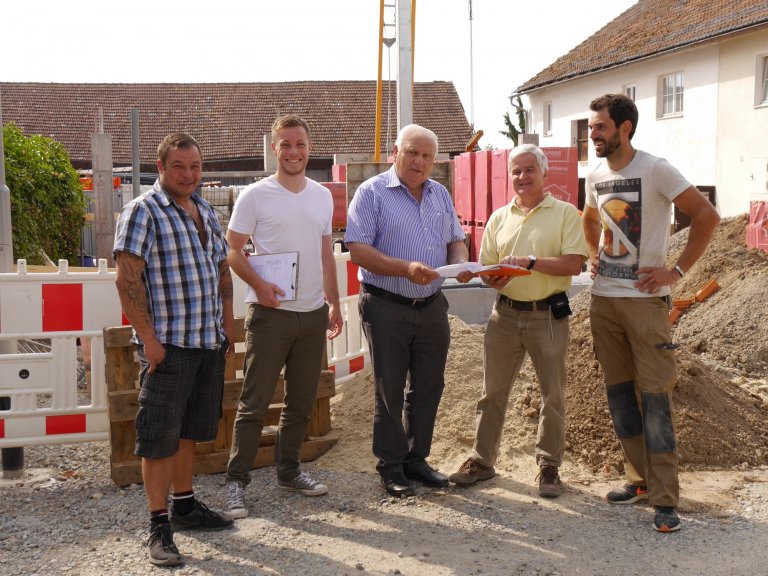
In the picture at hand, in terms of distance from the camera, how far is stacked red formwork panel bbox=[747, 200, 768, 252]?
14477mm

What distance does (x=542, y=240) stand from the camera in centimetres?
520

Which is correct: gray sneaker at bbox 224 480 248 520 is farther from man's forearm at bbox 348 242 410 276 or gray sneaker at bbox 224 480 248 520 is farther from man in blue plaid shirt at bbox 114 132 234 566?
man's forearm at bbox 348 242 410 276

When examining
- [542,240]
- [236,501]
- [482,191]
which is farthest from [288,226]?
[482,191]

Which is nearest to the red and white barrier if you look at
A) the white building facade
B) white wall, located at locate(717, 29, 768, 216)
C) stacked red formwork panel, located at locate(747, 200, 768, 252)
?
stacked red formwork panel, located at locate(747, 200, 768, 252)

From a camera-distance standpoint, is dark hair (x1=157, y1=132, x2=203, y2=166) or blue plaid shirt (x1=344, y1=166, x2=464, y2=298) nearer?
dark hair (x1=157, y1=132, x2=203, y2=166)

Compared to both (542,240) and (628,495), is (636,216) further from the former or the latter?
(628,495)

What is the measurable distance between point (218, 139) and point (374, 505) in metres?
40.9

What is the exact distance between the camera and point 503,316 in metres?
5.40

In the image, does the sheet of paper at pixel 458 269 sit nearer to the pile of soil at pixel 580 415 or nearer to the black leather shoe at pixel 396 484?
the black leather shoe at pixel 396 484

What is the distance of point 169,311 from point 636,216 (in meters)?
2.58

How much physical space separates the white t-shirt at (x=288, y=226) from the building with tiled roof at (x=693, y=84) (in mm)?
16682

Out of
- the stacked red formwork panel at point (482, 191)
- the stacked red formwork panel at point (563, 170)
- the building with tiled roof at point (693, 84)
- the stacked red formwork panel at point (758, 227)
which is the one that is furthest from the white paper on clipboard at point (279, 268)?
the building with tiled roof at point (693, 84)

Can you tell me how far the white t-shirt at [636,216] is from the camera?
4914 millimetres

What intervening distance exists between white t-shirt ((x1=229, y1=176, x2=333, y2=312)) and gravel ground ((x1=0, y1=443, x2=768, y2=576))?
1.23 meters
